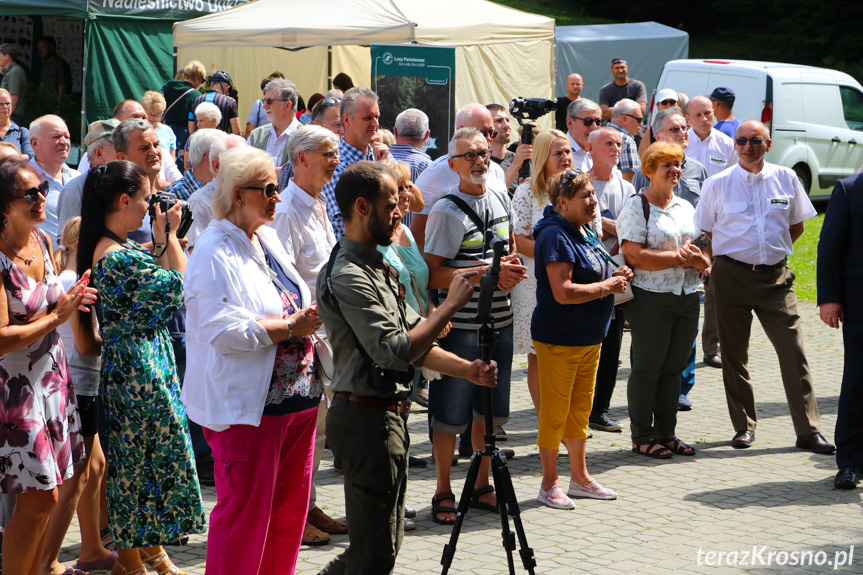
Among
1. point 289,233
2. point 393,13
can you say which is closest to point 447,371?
point 289,233

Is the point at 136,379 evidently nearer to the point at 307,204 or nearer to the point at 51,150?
the point at 307,204

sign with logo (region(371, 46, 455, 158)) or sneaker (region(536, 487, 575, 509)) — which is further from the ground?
sign with logo (region(371, 46, 455, 158))

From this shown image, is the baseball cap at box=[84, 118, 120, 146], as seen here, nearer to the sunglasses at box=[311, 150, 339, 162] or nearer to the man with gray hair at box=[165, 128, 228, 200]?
the man with gray hair at box=[165, 128, 228, 200]

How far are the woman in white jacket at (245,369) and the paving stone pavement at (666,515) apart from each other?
1.09 m

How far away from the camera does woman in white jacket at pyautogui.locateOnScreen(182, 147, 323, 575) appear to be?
3.78 m

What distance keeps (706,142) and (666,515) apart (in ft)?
17.6

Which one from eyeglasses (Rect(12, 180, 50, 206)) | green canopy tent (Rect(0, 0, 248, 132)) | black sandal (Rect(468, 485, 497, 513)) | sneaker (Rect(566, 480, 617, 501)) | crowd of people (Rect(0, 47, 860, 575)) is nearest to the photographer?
crowd of people (Rect(0, 47, 860, 575))

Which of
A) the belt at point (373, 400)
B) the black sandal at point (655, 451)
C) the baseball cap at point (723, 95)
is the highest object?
the baseball cap at point (723, 95)

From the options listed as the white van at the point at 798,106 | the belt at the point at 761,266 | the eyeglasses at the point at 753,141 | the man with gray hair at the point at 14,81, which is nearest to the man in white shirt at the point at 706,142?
the eyeglasses at the point at 753,141

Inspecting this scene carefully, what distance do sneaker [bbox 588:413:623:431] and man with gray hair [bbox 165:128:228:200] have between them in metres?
3.40

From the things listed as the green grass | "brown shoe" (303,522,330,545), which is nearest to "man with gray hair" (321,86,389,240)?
"brown shoe" (303,522,330,545)

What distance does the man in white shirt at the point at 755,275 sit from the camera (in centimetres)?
713

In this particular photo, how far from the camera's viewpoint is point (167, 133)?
9.93 metres

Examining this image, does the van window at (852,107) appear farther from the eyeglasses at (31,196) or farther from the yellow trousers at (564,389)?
the eyeglasses at (31,196)
